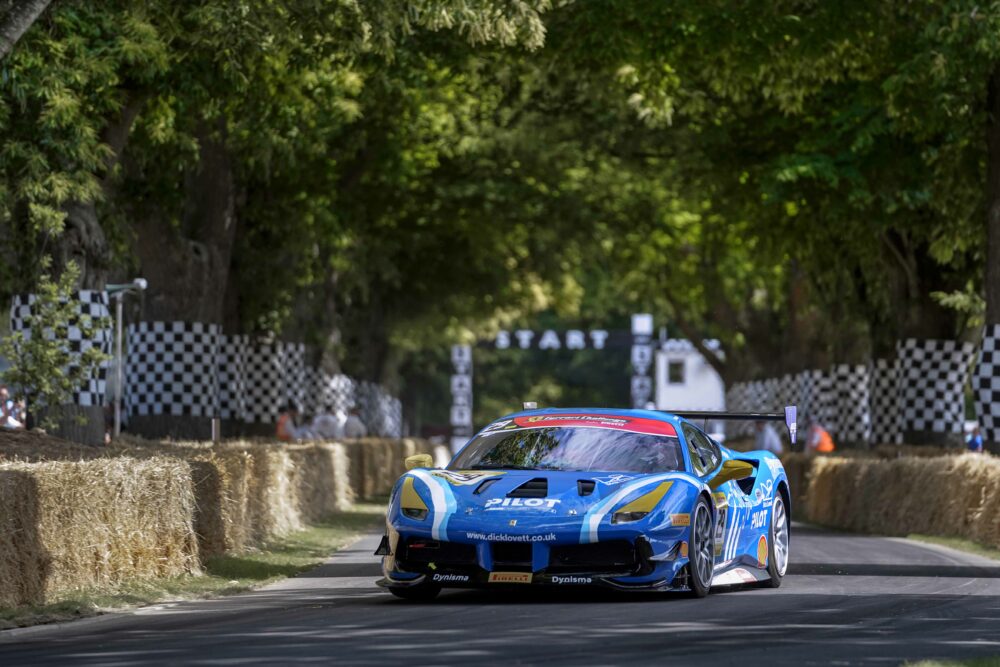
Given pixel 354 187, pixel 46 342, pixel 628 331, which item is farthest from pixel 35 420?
pixel 628 331

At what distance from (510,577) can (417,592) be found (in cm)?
100

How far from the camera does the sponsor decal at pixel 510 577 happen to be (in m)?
12.6

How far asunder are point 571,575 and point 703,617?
124cm

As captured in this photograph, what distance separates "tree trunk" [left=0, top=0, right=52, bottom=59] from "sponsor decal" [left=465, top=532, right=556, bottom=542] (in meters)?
5.92

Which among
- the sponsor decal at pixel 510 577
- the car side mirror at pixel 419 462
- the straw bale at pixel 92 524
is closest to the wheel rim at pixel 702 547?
the sponsor decal at pixel 510 577

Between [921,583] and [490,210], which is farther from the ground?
[490,210]

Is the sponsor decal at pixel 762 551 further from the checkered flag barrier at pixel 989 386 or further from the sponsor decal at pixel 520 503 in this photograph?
the checkered flag barrier at pixel 989 386

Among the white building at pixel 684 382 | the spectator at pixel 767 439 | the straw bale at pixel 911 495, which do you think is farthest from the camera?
the white building at pixel 684 382

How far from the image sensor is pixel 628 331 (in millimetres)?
106500

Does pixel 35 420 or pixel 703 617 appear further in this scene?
pixel 35 420

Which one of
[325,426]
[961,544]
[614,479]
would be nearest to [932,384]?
[961,544]

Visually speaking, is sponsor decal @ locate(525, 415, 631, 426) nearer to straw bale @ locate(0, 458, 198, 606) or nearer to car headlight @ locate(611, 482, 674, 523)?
car headlight @ locate(611, 482, 674, 523)

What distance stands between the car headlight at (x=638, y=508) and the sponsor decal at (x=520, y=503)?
430mm

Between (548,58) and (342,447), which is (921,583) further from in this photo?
(342,447)
